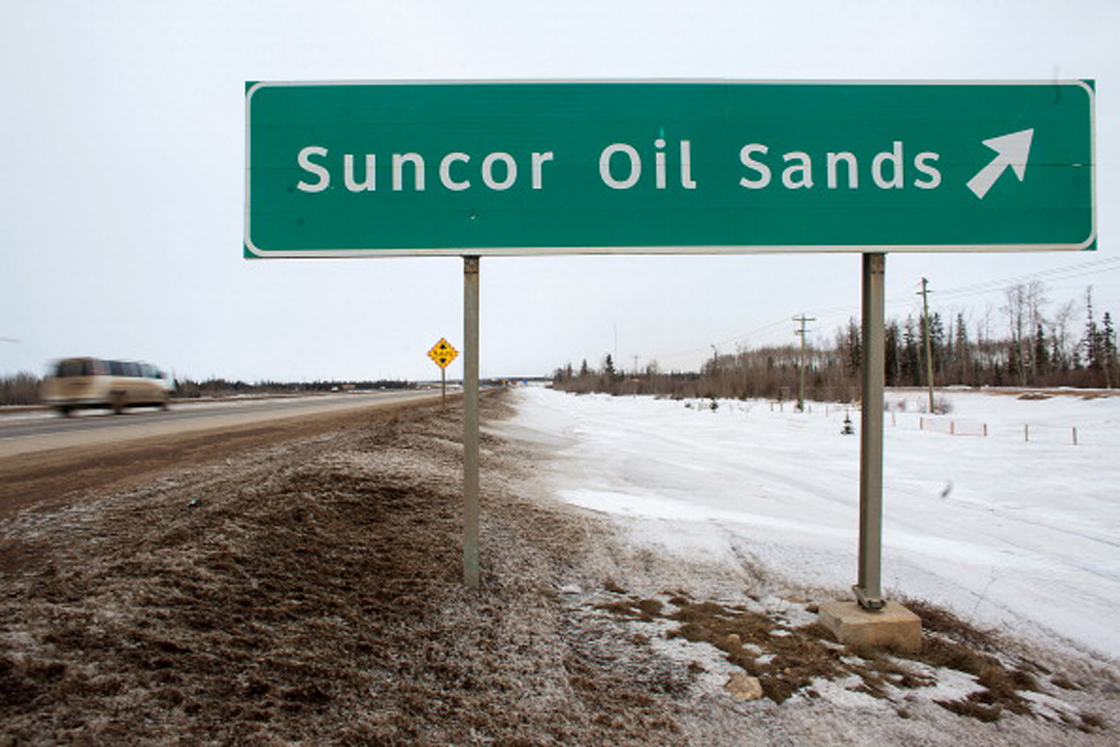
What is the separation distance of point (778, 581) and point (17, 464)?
10.9m

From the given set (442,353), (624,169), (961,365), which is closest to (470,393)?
(624,169)

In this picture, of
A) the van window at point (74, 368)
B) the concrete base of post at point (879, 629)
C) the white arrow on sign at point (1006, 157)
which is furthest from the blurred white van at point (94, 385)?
the white arrow on sign at point (1006, 157)

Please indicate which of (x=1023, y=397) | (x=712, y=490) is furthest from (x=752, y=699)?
(x=1023, y=397)

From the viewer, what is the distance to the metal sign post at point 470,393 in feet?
11.1

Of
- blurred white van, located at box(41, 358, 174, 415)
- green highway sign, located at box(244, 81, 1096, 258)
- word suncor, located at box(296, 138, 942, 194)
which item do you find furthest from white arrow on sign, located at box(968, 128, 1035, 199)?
blurred white van, located at box(41, 358, 174, 415)

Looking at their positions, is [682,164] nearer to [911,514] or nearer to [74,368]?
[911,514]

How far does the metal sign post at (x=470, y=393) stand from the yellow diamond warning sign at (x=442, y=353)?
1943 cm

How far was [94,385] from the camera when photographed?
862 inches

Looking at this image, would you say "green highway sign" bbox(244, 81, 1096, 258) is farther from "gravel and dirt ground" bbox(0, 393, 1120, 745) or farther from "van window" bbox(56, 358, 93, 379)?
"van window" bbox(56, 358, 93, 379)

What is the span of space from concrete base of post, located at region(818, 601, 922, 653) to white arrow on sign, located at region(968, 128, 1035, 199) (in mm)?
2645

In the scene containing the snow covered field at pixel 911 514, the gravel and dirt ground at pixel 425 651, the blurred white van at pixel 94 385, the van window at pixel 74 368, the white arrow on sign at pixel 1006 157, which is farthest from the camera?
the blurred white van at pixel 94 385

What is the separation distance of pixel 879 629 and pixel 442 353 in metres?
20.6

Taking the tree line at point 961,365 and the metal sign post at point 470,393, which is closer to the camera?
the metal sign post at point 470,393

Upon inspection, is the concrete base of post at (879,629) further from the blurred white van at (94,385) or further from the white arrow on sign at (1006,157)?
the blurred white van at (94,385)
